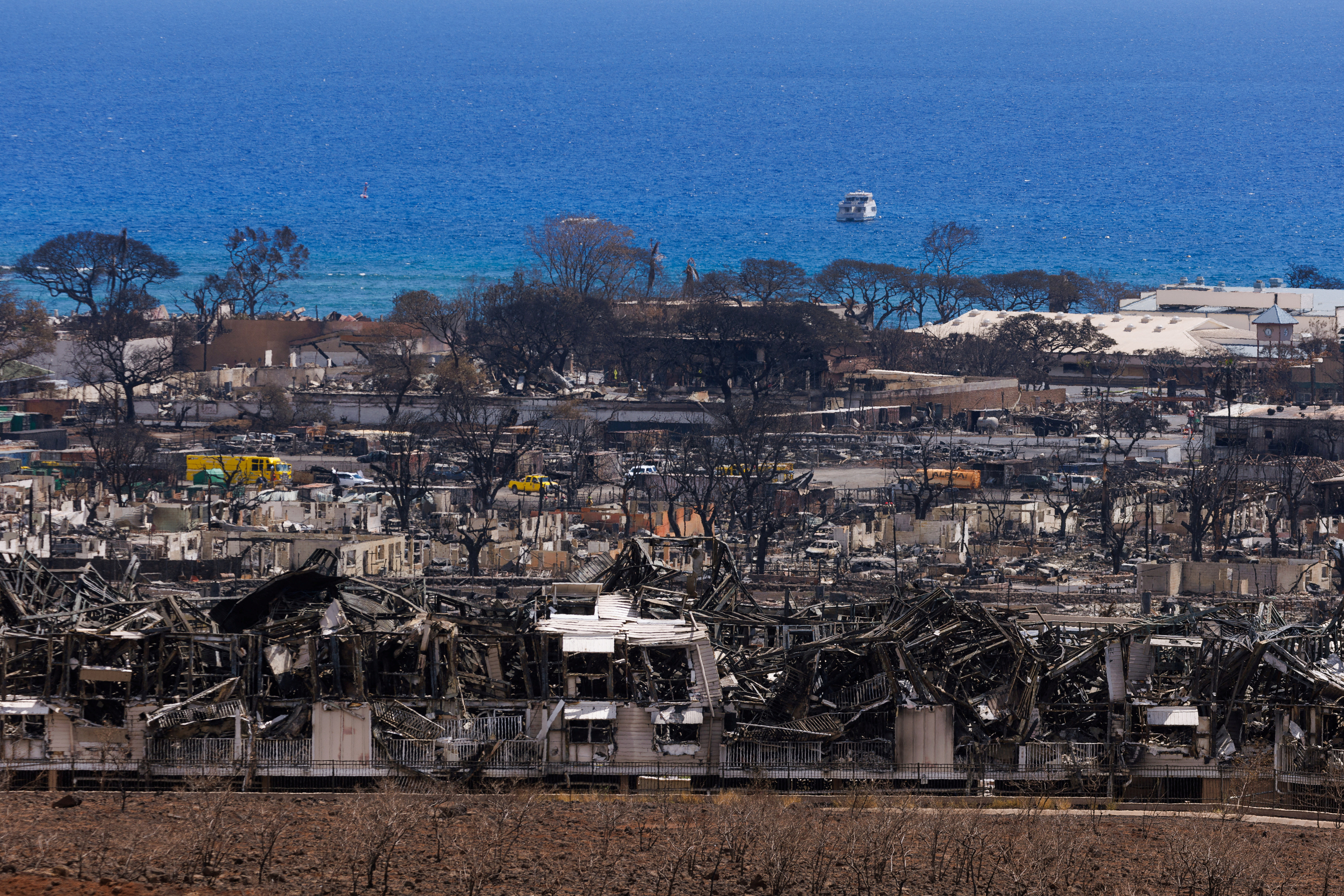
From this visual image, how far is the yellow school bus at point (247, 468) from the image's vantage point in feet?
150

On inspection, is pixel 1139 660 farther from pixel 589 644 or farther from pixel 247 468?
pixel 247 468

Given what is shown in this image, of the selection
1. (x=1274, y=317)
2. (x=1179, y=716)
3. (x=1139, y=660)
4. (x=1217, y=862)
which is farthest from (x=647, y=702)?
(x=1274, y=317)

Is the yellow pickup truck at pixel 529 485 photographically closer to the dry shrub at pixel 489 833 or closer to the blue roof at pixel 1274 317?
the dry shrub at pixel 489 833

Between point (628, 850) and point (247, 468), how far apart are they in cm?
2959

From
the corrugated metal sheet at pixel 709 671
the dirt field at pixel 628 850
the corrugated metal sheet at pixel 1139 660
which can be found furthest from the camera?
the corrugated metal sheet at pixel 1139 660

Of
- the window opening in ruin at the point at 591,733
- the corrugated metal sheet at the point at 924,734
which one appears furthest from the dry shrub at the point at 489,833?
the corrugated metal sheet at the point at 924,734

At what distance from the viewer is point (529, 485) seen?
46062mm

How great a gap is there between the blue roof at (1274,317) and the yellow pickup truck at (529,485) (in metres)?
36.0

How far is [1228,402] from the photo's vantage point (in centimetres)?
5234

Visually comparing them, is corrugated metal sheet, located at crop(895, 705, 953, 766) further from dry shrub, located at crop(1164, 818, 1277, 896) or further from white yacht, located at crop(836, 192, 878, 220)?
white yacht, located at crop(836, 192, 878, 220)

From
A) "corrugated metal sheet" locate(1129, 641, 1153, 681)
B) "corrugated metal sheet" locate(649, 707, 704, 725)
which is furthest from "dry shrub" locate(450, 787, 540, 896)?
"corrugated metal sheet" locate(1129, 641, 1153, 681)

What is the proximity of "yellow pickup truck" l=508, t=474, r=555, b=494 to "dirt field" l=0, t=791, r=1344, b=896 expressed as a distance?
25.8 meters

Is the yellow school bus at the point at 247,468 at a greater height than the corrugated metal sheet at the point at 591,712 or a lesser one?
greater

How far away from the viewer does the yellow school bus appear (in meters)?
45.7
